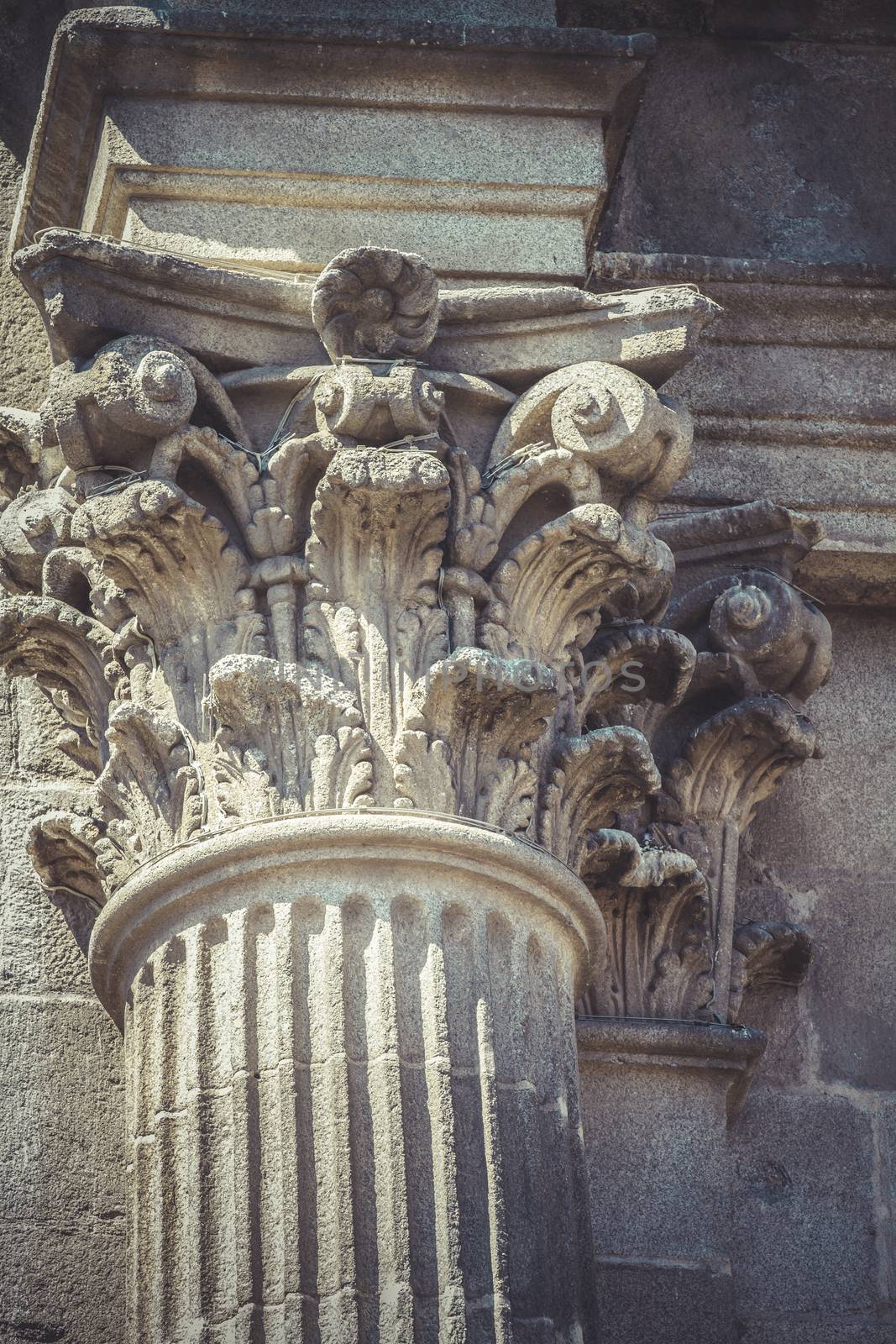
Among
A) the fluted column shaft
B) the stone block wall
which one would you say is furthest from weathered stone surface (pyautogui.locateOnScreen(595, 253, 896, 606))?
the fluted column shaft

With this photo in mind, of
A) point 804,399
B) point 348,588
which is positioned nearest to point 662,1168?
point 348,588

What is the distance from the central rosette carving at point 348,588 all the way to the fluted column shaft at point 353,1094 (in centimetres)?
14

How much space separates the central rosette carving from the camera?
463cm

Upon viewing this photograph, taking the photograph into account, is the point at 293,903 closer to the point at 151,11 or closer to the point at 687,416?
the point at 687,416

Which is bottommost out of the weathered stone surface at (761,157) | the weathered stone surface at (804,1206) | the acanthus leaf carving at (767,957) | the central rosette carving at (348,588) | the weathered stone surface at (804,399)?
the weathered stone surface at (804,1206)

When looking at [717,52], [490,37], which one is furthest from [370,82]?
[717,52]

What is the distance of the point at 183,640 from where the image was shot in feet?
15.9

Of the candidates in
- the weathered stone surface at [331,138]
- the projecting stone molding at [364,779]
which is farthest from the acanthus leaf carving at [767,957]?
the weathered stone surface at [331,138]

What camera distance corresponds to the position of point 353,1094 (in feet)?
14.1

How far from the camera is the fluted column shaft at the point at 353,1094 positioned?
4.19m

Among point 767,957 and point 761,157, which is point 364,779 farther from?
point 761,157

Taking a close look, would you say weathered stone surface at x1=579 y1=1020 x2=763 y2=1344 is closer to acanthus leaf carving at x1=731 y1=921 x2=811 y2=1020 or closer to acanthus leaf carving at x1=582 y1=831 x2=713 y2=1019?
acanthus leaf carving at x1=582 y1=831 x2=713 y2=1019

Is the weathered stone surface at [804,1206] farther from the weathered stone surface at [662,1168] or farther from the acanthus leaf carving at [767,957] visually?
the acanthus leaf carving at [767,957]

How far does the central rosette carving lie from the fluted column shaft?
0.44ft
